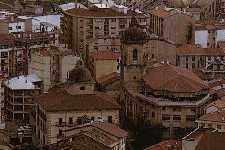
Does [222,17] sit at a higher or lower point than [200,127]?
higher

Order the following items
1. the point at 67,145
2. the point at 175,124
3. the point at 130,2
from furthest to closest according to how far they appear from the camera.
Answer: the point at 130,2, the point at 175,124, the point at 67,145

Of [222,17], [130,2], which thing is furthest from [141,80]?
[130,2]

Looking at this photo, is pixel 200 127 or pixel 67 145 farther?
pixel 200 127

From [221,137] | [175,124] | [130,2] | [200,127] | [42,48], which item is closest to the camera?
[221,137]

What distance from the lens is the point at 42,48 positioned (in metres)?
56.1

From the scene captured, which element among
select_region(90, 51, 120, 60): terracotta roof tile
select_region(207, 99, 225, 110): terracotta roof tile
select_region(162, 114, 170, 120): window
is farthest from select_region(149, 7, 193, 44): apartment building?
select_region(162, 114, 170, 120): window

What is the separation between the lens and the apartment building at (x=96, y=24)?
2501 inches

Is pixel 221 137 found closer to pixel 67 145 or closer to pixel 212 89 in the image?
pixel 67 145

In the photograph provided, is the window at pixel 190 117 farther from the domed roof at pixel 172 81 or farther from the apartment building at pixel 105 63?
the apartment building at pixel 105 63

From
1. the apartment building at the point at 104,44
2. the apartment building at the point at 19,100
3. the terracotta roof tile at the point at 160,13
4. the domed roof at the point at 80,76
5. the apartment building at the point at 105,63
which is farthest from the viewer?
the terracotta roof tile at the point at 160,13

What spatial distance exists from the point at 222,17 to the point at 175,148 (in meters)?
44.6

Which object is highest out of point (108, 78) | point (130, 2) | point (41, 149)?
point (130, 2)

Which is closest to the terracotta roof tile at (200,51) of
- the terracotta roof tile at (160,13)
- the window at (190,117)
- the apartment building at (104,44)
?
the apartment building at (104,44)

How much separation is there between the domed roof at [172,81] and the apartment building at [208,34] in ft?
67.8
